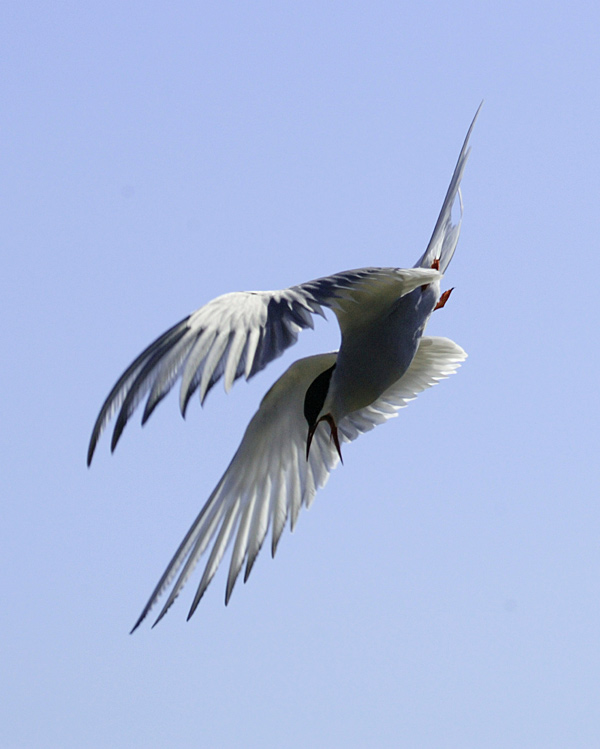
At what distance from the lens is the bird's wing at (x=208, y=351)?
4449mm

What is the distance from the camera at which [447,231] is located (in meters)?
7.83

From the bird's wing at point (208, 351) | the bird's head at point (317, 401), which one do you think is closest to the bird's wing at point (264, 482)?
the bird's head at point (317, 401)

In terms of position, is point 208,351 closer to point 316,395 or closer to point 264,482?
point 316,395

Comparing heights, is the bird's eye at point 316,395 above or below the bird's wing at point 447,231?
below

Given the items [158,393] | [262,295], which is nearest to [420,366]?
[262,295]

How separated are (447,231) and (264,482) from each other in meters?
2.07

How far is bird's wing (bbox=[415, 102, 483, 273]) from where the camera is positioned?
7.54 meters

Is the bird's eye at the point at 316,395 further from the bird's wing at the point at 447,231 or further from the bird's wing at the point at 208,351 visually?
the bird's wing at the point at 208,351

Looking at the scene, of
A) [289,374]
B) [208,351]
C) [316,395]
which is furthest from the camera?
[289,374]

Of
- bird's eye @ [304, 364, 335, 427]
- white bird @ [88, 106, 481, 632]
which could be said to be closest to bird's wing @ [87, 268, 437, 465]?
white bird @ [88, 106, 481, 632]

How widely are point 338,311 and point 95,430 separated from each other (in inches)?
98.0

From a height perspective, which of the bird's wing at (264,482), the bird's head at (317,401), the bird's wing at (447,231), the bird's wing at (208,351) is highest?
the bird's wing at (447,231)

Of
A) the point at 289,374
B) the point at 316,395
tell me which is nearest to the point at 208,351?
the point at 316,395

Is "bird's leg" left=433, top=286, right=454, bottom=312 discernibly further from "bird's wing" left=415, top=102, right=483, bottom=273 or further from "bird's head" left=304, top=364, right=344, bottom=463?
"bird's head" left=304, top=364, right=344, bottom=463
